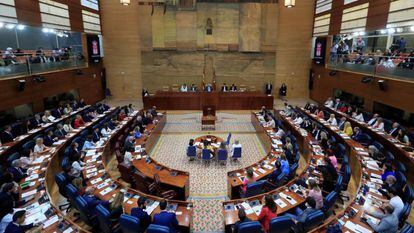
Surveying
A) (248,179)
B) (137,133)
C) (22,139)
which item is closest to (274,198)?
(248,179)

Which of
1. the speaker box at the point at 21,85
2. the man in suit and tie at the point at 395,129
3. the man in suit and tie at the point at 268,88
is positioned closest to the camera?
the man in suit and tie at the point at 395,129

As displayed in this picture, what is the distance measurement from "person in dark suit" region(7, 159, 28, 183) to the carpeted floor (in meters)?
4.64

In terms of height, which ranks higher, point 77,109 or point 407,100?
point 407,100

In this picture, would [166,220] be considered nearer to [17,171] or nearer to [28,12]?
[17,171]

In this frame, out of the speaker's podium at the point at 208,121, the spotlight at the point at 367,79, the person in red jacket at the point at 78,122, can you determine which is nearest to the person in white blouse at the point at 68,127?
the person in red jacket at the point at 78,122

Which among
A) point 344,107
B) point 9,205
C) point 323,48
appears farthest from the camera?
point 323,48

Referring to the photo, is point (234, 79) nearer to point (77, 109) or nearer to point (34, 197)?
point (77, 109)

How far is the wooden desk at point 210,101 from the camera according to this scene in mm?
18422

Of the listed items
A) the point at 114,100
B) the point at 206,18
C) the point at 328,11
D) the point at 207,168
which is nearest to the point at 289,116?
the point at 207,168

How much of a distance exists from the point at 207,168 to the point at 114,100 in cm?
1469

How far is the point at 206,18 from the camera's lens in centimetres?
2041

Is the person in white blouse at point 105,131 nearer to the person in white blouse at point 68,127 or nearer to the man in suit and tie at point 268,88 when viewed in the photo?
the person in white blouse at point 68,127

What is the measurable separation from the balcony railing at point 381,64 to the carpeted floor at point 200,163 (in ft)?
22.2

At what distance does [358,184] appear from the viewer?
23.5ft
